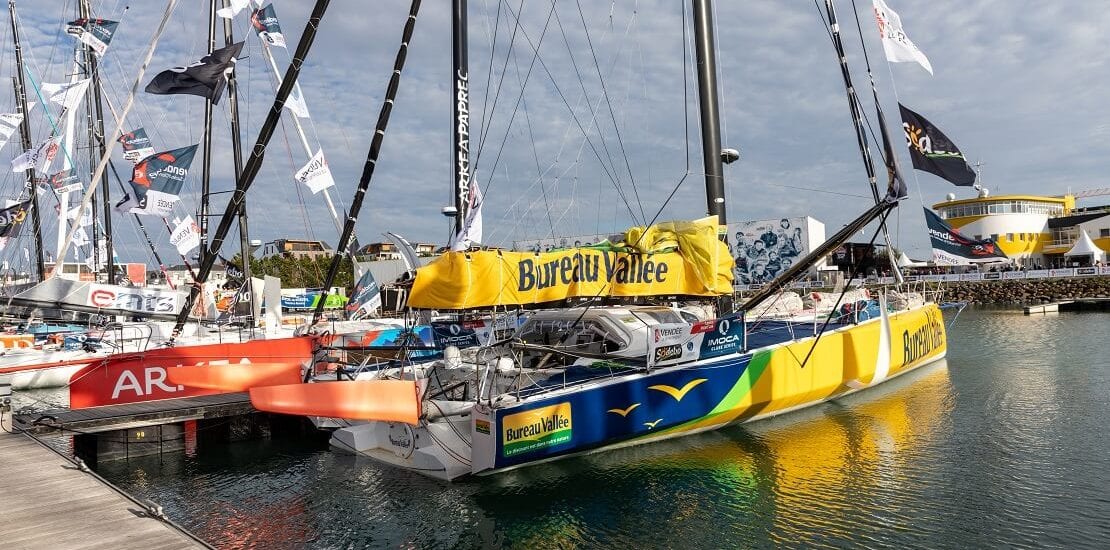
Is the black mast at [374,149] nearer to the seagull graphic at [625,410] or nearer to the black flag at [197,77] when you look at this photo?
the black flag at [197,77]

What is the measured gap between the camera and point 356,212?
582 inches

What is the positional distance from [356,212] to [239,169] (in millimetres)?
10942

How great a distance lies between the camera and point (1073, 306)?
141ft

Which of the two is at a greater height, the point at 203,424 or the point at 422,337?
the point at 422,337

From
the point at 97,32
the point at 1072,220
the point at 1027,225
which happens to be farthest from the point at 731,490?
the point at 1072,220

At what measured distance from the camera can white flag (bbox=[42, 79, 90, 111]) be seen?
20670 millimetres

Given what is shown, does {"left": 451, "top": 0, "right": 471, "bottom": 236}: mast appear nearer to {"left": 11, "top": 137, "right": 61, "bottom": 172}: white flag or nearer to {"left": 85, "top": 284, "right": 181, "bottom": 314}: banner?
{"left": 85, "top": 284, "right": 181, "bottom": 314}: banner

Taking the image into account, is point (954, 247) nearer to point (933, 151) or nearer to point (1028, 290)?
point (933, 151)

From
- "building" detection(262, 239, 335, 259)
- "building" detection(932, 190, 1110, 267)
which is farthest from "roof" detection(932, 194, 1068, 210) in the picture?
"building" detection(262, 239, 335, 259)

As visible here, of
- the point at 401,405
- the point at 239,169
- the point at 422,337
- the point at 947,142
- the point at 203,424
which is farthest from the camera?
the point at 239,169

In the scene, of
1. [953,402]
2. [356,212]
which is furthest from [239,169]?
[953,402]

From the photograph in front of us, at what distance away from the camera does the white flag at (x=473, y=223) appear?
14.0 meters

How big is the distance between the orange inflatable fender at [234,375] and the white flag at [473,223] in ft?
13.2

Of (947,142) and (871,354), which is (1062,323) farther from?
(947,142)
